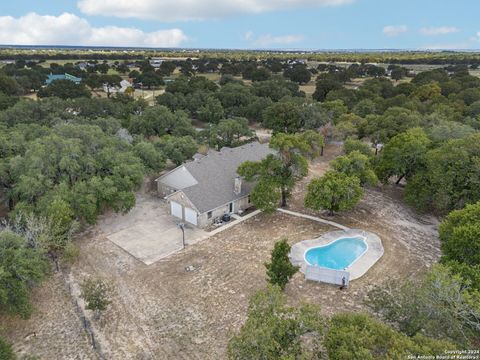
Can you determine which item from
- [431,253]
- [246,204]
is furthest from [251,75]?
[431,253]

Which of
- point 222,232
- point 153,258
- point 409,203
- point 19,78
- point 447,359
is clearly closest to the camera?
point 447,359

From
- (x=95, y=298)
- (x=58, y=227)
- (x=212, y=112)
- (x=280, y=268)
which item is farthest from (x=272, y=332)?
(x=212, y=112)

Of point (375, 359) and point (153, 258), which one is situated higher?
point (375, 359)

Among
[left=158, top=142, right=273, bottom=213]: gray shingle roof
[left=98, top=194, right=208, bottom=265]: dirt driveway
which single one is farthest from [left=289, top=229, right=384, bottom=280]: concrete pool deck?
[left=158, top=142, right=273, bottom=213]: gray shingle roof

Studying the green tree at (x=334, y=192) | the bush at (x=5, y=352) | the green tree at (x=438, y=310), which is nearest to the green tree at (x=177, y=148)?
the green tree at (x=334, y=192)

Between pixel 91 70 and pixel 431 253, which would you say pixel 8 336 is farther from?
pixel 91 70
